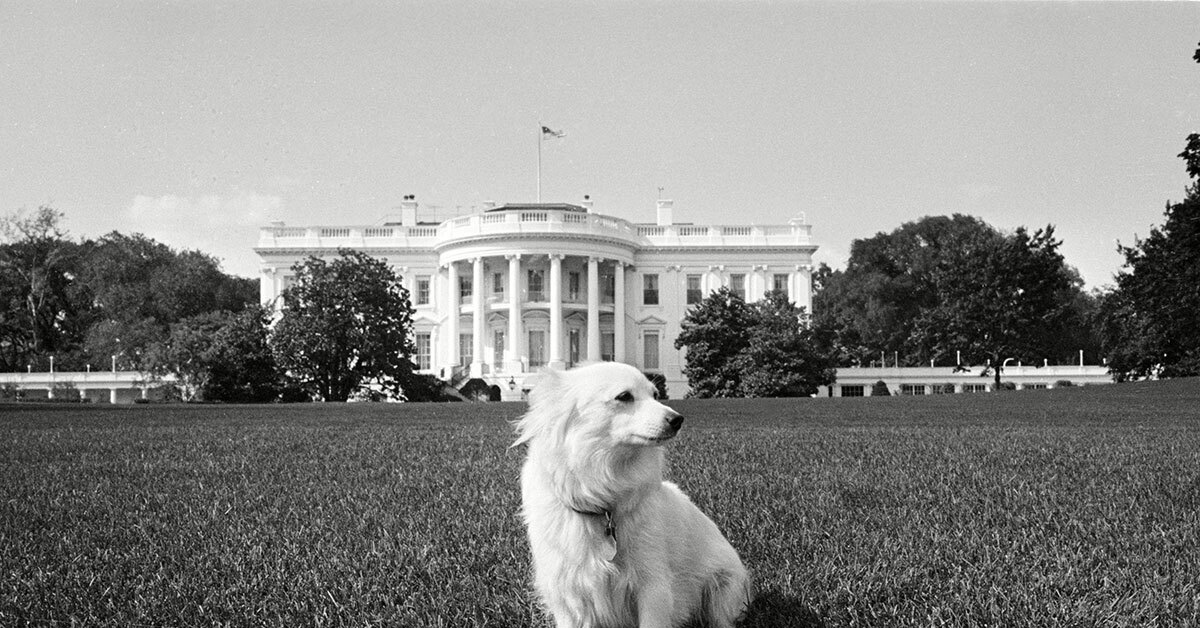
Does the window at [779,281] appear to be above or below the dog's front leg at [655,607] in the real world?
above

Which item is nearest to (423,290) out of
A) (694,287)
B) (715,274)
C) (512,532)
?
(694,287)

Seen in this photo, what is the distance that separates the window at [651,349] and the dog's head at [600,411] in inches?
2172

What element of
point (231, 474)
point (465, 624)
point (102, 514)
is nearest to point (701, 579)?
point (465, 624)

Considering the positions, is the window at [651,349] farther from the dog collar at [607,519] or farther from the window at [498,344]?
the dog collar at [607,519]

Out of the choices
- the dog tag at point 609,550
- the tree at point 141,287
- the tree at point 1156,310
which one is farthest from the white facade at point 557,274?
the dog tag at point 609,550

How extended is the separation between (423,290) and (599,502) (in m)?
56.7

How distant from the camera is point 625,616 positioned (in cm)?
345

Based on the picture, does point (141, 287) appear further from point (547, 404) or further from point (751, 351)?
point (547, 404)

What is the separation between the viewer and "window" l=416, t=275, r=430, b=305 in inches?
2315

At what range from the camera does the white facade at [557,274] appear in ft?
174

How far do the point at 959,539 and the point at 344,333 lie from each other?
34.5 m

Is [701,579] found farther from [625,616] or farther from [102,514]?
[102,514]

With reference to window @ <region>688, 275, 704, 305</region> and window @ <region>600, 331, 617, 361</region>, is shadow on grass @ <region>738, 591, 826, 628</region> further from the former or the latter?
window @ <region>688, 275, 704, 305</region>

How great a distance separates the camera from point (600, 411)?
3.29 metres
